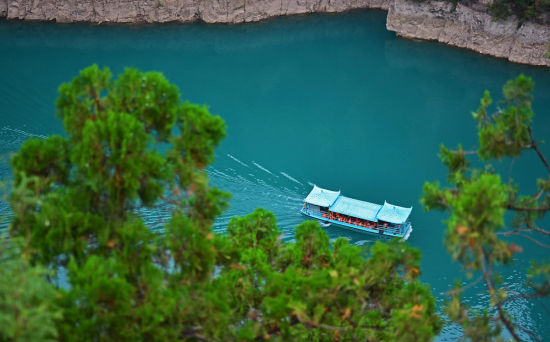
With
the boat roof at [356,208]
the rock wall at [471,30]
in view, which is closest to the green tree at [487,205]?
the boat roof at [356,208]

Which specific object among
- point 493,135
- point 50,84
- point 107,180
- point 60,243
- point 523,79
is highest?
point 523,79

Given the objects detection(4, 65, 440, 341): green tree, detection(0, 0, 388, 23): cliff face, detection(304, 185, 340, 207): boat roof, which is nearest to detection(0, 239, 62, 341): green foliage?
detection(4, 65, 440, 341): green tree

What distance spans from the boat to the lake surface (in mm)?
393

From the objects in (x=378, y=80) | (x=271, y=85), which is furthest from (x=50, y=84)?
(x=378, y=80)

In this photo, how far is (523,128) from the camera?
13.6 meters

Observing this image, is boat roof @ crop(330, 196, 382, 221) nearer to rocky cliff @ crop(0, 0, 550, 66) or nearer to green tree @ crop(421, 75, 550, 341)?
green tree @ crop(421, 75, 550, 341)

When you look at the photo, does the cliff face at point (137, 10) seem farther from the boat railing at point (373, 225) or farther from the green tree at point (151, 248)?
the green tree at point (151, 248)

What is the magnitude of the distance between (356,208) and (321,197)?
1.31 m

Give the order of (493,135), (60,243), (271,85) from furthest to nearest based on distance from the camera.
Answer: (271,85) → (493,135) → (60,243)

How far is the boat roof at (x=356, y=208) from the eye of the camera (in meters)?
24.5

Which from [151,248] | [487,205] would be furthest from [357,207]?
[151,248]

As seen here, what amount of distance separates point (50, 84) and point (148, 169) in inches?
898

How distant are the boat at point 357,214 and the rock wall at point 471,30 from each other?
15.9 m

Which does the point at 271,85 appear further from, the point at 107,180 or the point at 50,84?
the point at 107,180
